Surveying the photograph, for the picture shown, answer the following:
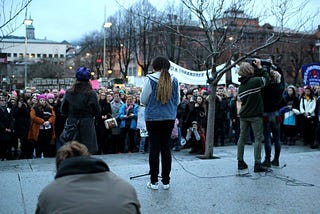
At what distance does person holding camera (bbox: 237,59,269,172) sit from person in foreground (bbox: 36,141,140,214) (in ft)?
14.6

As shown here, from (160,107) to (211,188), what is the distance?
4.85 ft

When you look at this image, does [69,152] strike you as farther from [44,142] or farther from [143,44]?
[143,44]

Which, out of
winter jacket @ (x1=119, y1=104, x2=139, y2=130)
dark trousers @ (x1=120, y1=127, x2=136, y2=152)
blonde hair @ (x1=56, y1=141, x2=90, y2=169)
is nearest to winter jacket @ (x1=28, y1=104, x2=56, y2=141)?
winter jacket @ (x1=119, y1=104, x2=139, y2=130)

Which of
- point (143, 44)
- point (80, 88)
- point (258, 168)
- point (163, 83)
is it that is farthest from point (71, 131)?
point (143, 44)

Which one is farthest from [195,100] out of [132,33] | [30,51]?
[30,51]

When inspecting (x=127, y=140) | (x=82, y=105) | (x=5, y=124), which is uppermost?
(x=82, y=105)

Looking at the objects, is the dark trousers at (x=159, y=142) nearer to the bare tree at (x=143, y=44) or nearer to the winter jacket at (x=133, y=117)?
the winter jacket at (x=133, y=117)

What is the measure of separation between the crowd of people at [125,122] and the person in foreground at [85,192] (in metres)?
7.21

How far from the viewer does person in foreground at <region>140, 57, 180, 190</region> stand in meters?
5.52

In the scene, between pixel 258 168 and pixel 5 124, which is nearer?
pixel 258 168

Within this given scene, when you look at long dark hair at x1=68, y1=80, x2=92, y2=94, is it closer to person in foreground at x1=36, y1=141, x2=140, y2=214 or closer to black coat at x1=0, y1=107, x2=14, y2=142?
person in foreground at x1=36, y1=141, x2=140, y2=214

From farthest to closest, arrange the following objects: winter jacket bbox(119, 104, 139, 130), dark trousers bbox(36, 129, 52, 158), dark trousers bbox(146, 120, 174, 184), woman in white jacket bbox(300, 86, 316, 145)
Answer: woman in white jacket bbox(300, 86, 316, 145) < winter jacket bbox(119, 104, 139, 130) < dark trousers bbox(36, 129, 52, 158) < dark trousers bbox(146, 120, 174, 184)

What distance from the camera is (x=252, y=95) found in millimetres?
6562

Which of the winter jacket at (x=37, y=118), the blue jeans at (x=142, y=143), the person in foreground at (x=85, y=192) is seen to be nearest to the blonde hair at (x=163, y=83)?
the person in foreground at (x=85, y=192)
